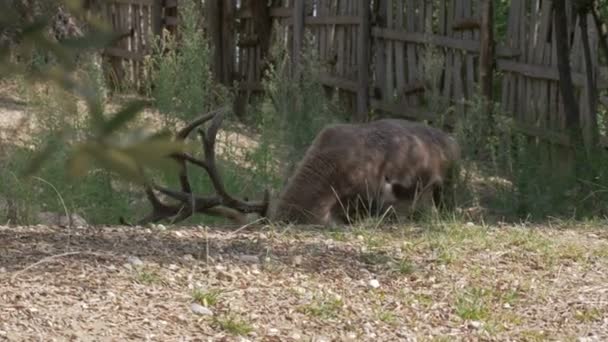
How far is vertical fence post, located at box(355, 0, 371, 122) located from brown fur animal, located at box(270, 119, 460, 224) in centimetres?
543

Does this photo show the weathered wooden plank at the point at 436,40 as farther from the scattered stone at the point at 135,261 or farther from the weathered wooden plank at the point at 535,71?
the scattered stone at the point at 135,261

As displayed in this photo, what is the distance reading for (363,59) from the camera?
563 inches

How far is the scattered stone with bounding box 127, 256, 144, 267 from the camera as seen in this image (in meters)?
5.38

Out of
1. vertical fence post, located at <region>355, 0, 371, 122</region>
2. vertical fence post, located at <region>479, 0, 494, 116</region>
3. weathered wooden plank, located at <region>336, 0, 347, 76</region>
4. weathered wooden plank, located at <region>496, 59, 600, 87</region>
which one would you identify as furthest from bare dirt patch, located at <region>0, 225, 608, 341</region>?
weathered wooden plank, located at <region>336, 0, 347, 76</region>

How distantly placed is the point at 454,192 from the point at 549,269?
2974 millimetres

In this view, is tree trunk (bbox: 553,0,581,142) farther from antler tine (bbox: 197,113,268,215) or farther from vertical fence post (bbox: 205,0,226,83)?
vertical fence post (bbox: 205,0,226,83)

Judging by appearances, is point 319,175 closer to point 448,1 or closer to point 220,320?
point 220,320

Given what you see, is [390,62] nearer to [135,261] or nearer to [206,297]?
[135,261]

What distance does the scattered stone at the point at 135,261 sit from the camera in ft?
17.6

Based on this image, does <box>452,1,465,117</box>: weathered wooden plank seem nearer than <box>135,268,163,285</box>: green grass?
No

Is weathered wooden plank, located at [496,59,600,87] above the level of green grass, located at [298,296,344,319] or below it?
above

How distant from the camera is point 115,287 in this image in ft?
16.6

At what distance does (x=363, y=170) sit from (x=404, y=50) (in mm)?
5803

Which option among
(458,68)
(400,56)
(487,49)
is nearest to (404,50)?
(400,56)
